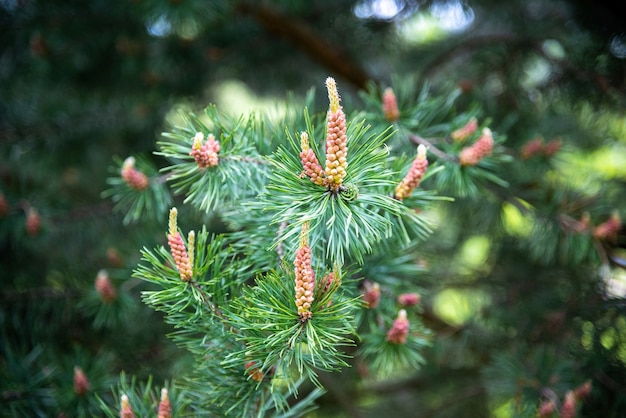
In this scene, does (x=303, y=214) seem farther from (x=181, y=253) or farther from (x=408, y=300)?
(x=408, y=300)

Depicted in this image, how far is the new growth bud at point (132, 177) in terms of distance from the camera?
71 centimetres

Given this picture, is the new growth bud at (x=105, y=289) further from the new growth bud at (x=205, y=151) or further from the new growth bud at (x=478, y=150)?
the new growth bud at (x=478, y=150)

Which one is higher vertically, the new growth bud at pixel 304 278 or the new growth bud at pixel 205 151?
the new growth bud at pixel 205 151

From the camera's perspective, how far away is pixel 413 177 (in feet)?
1.94

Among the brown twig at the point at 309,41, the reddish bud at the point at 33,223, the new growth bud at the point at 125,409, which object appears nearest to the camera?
the new growth bud at the point at 125,409

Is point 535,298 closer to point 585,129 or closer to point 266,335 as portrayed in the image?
point 585,129

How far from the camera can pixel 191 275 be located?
21.6 inches

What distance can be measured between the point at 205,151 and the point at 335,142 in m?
0.18

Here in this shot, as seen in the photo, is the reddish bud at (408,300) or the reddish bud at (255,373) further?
the reddish bud at (408,300)

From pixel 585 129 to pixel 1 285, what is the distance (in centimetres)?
174

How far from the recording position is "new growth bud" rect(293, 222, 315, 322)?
48 cm

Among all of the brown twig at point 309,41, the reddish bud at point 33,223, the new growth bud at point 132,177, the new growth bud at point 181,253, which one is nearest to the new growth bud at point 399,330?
the new growth bud at point 181,253

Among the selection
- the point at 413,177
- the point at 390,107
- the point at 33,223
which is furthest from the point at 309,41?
the point at 413,177

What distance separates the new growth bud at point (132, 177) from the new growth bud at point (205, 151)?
0.16 metres
